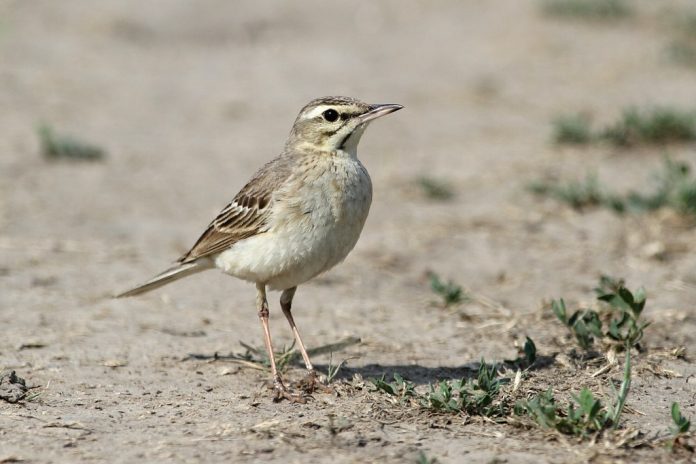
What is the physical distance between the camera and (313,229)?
5457 millimetres

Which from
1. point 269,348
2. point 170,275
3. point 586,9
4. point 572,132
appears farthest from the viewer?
point 586,9

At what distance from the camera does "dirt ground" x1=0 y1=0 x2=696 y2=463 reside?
4.98 m

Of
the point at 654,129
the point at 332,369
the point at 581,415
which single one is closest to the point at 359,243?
the point at 332,369

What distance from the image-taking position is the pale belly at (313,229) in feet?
17.9

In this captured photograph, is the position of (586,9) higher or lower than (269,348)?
higher

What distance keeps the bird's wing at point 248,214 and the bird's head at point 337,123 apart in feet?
0.62

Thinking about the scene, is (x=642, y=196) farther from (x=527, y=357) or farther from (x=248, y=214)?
(x=248, y=214)

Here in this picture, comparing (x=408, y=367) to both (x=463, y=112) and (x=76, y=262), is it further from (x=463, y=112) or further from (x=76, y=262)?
(x=463, y=112)

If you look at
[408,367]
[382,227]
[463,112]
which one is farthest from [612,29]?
[408,367]

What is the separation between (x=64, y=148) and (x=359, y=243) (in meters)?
3.82

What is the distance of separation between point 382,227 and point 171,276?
11.2ft

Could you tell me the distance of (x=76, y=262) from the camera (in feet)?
26.9

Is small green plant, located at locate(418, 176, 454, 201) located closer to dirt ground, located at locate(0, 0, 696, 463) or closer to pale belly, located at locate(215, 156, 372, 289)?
dirt ground, located at locate(0, 0, 696, 463)

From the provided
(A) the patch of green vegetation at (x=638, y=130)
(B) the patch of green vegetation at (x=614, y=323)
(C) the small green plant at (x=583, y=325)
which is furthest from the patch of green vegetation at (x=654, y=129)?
(C) the small green plant at (x=583, y=325)
